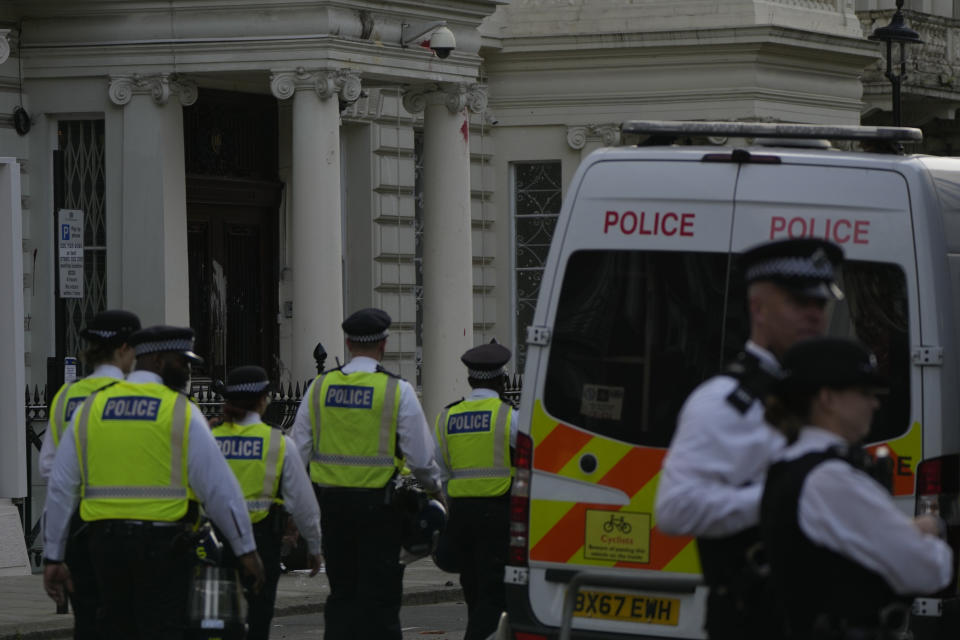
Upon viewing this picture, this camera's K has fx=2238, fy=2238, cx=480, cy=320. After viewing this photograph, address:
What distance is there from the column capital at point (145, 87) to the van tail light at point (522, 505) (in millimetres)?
11409

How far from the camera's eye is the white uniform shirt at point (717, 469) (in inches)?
222

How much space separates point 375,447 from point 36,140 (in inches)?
424

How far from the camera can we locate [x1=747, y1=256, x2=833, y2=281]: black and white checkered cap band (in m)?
5.81

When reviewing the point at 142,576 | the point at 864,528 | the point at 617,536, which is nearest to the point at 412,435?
the point at 617,536

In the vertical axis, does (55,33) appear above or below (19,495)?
above

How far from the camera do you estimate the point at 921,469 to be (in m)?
8.86

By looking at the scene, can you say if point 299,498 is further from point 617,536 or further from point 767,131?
point 767,131

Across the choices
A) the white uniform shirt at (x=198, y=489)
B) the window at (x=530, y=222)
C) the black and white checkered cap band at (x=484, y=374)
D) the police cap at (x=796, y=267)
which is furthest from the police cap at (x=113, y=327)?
the window at (x=530, y=222)

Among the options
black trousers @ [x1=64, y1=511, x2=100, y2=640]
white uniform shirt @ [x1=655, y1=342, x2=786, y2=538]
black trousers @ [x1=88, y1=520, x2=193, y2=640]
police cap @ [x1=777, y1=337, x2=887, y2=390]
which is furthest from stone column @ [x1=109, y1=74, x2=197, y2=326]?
police cap @ [x1=777, y1=337, x2=887, y2=390]

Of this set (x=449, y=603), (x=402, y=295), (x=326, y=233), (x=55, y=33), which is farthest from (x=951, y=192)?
(x=402, y=295)

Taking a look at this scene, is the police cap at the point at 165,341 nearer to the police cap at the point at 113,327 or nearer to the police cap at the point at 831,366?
the police cap at the point at 113,327

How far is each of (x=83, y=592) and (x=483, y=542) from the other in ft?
8.40

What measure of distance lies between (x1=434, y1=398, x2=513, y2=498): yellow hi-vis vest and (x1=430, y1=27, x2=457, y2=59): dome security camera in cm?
914

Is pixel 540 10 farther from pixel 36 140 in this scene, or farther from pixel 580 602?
pixel 580 602
